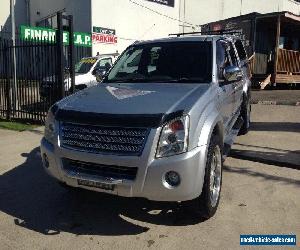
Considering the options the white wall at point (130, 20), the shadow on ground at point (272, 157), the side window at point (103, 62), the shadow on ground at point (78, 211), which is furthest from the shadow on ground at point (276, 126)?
the white wall at point (130, 20)

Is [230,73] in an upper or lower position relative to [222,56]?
lower

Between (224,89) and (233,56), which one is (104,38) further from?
(224,89)

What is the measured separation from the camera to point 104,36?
1000 inches

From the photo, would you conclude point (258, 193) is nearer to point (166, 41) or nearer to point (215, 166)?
point (215, 166)

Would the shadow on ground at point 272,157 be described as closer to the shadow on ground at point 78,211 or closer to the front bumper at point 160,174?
the shadow on ground at point 78,211

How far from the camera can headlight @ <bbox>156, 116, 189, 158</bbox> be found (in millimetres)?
3842

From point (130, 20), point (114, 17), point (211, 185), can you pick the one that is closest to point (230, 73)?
point (211, 185)

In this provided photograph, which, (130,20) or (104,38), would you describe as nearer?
(104,38)

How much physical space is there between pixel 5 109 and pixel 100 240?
335 inches

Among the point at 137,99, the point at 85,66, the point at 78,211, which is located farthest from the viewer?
the point at 85,66

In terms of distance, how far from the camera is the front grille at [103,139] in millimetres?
3875

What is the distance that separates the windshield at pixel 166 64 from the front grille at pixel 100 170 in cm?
168

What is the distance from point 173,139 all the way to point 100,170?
84 centimetres

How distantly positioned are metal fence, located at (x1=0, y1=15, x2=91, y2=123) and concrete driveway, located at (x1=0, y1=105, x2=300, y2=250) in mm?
3346
